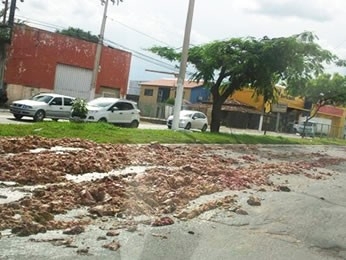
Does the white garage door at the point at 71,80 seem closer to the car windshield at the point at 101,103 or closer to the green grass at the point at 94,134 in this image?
A: the car windshield at the point at 101,103

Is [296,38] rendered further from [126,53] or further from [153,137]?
[126,53]

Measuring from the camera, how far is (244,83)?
109ft

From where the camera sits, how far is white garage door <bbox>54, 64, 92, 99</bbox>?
45.8 m

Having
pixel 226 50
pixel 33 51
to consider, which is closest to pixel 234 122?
pixel 33 51

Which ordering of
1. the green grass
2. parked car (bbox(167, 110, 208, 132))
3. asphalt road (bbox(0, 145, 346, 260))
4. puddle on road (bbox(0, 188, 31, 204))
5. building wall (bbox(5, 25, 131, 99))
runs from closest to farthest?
asphalt road (bbox(0, 145, 346, 260))
puddle on road (bbox(0, 188, 31, 204))
the green grass
parked car (bbox(167, 110, 208, 132))
building wall (bbox(5, 25, 131, 99))

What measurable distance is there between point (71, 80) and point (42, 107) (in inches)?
681

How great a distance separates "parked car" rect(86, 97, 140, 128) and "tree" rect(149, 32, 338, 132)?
15.5 ft

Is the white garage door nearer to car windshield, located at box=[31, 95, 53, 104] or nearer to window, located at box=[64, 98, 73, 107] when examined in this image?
window, located at box=[64, 98, 73, 107]

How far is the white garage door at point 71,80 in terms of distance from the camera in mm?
45844

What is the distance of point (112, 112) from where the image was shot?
2983 centimetres

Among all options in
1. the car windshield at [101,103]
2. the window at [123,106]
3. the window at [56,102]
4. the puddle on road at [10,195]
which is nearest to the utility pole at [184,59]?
the window at [123,106]

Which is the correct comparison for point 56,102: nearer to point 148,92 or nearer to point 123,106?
point 123,106

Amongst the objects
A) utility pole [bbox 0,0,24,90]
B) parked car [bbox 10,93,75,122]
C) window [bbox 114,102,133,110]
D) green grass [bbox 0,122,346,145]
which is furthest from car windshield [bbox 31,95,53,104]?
utility pole [bbox 0,0,24,90]

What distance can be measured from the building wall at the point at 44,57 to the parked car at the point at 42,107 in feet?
38.4
